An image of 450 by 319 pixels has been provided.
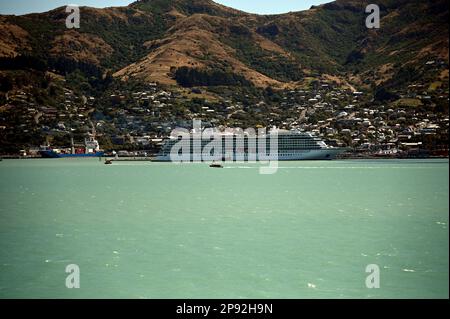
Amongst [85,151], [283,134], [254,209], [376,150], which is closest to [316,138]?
[283,134]


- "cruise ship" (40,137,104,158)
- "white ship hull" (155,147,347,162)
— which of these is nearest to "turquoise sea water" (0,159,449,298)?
"white ship hull" (155,147,347,162)

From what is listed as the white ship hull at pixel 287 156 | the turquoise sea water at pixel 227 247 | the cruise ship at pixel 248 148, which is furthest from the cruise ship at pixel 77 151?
the turquoise sea water at pixel 227 247

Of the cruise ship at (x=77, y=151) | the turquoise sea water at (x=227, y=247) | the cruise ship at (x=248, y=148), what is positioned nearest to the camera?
the turquoise sea water at (x=227, y=247)

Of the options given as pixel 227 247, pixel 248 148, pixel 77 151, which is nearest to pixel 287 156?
pixel 248 148

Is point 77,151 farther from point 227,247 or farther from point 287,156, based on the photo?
point 227,247

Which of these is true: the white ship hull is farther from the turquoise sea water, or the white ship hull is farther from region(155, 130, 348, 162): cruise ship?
the turquoise sea water

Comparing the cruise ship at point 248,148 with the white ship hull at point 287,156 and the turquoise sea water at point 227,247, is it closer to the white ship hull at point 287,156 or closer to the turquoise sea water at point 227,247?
the white ship hull at point 287,156
